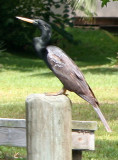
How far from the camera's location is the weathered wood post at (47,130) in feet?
9.77

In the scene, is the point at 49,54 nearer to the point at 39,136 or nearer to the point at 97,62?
the point at 39,136

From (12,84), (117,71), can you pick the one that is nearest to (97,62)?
(117,71)

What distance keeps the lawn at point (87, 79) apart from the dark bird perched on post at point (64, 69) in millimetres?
2017

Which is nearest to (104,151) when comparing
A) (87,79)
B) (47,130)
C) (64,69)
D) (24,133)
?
(24,133)

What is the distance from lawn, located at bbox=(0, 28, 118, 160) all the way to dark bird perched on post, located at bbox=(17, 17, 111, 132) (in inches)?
79.4

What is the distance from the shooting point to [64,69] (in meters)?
4.11

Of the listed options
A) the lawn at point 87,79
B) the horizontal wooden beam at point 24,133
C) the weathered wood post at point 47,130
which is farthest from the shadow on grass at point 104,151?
the weathered wood post at point 47,130

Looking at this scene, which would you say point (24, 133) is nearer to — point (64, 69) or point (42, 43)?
point (64, 69)

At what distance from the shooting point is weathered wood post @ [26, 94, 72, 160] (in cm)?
298

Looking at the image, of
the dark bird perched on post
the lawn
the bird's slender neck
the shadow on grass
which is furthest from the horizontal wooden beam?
the shadow on grass

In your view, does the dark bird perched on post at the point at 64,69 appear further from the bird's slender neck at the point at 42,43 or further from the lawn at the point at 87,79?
the lawn at the point at 87,79

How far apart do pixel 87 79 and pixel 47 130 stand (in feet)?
38.6

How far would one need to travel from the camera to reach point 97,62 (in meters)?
19.6

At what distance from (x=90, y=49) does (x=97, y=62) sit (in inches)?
121
